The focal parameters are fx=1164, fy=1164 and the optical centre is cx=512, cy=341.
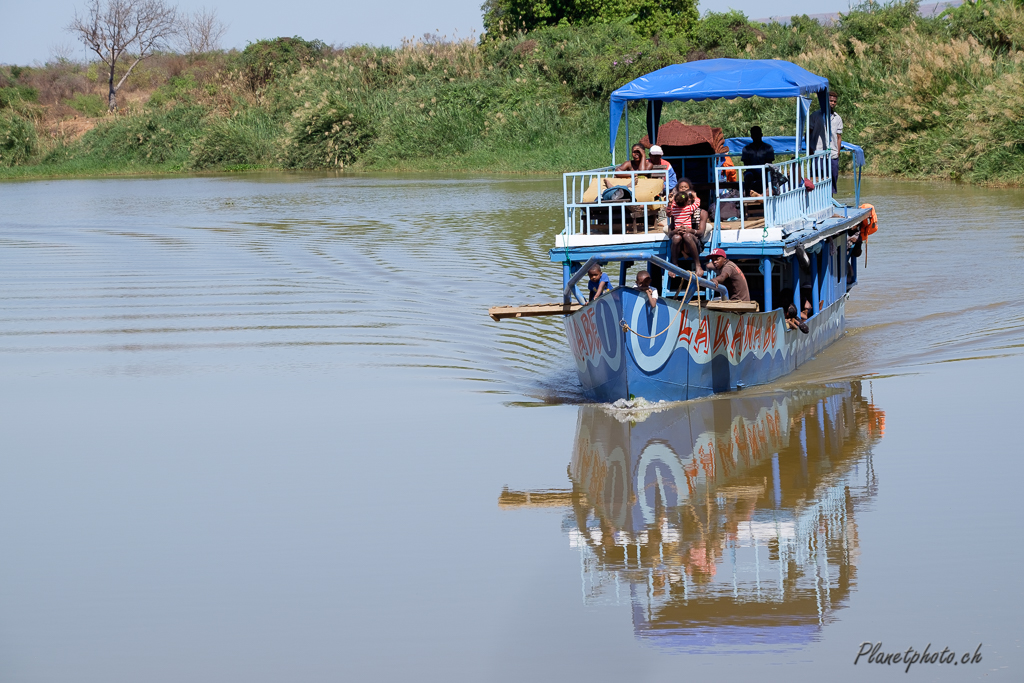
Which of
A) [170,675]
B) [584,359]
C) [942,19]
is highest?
[942,19]

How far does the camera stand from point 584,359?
10.8 m

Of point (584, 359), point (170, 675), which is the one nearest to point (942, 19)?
point (584, 359)

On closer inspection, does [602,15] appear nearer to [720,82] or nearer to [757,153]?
[757,153]

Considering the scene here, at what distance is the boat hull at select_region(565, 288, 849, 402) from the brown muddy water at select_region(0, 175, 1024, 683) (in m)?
0.24

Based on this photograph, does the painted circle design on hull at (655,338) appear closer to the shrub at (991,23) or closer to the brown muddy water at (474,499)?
the brown muddy water at (474,499)

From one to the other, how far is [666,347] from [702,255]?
4.23 feet

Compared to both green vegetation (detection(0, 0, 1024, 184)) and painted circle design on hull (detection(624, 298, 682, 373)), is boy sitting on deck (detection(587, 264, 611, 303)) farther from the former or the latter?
green vegetation (detection(0, 0, 1024, 184))

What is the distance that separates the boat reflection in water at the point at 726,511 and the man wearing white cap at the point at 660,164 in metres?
2.05

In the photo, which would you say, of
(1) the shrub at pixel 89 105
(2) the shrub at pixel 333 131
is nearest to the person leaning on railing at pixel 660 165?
(2) the shrub at pixel 333 131

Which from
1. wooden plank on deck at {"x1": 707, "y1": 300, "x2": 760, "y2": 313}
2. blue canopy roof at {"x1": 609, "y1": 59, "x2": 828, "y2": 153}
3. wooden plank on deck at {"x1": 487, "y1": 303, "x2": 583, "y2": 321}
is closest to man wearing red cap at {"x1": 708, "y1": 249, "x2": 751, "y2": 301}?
wooden plank on deck at {"x1": 707, "y1": 300, "x2": 760, "y2": 313}

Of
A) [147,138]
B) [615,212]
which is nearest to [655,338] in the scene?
[615,212]

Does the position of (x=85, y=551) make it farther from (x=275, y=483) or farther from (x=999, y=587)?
(x=999, y=587)

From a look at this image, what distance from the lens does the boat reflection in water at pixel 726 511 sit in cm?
645

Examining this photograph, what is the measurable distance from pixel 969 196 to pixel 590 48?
2006cm
